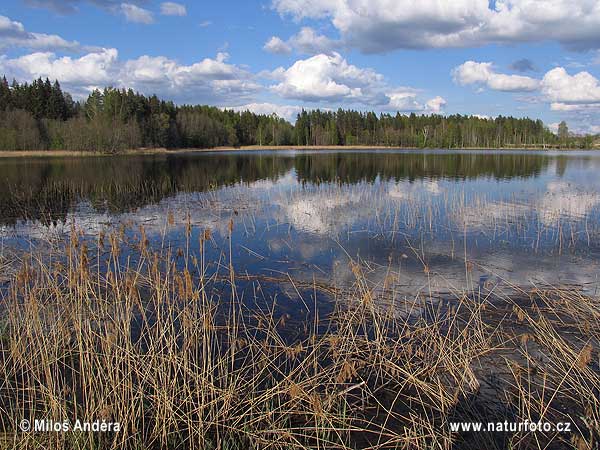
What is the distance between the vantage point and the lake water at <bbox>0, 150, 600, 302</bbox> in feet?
34.4

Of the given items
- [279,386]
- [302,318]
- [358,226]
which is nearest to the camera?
[279,386]

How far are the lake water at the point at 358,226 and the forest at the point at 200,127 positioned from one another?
48264mm

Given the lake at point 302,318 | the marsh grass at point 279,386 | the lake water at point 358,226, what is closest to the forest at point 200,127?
the lake water at point 358,226

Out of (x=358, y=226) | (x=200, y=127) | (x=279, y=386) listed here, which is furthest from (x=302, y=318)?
(x=200, y=127)

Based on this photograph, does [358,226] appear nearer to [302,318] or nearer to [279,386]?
[302,318]

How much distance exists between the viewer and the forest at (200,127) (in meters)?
71.8

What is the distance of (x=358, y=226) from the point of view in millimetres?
15891

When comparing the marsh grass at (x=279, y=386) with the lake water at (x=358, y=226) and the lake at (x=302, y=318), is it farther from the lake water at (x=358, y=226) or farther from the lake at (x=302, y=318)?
the lake water at (x=358, y=226)

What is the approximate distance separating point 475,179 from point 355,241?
23501 mm

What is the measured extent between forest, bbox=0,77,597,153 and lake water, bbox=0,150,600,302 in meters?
48.3

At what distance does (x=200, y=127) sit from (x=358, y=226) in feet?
328

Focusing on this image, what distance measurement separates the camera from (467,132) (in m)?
141

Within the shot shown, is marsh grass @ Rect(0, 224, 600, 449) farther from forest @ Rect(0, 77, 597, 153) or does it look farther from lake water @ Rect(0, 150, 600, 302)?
forest @ Rect(0, 77, 597, 153)

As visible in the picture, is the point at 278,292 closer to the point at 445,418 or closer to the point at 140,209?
the point at 445,418
